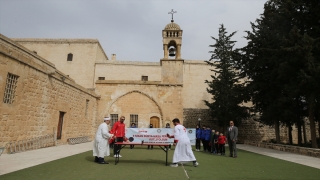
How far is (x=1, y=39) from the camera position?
41.5ft

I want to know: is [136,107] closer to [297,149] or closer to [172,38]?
[172,38]

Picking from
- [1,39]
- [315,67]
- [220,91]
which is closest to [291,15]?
[315,67]

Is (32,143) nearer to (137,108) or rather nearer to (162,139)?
(162,139)

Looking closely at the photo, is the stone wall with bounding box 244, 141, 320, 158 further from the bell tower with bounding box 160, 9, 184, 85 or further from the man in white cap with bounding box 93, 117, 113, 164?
the bell tower with bounding box 160, 9, 184, 85

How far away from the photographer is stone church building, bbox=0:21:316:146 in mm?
9711

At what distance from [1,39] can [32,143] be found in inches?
264

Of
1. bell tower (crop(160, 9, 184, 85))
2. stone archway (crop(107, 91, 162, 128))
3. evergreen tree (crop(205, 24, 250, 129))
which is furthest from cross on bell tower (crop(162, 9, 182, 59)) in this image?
stone archway (crop(107, 91, 162, 128))

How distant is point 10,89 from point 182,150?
310 inches

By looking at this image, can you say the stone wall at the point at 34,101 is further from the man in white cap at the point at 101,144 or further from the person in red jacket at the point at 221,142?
the person in red jacket at the point at 221,142

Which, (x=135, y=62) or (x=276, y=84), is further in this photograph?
(x=135, y=62)

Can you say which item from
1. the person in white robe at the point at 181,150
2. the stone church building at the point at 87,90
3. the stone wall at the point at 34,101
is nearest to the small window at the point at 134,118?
the stone church building at the point at 87,90

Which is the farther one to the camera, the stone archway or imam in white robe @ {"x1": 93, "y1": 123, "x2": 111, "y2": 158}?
the stone archway

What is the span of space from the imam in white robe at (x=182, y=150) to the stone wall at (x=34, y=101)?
23.2 ft

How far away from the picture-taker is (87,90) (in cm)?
1817
